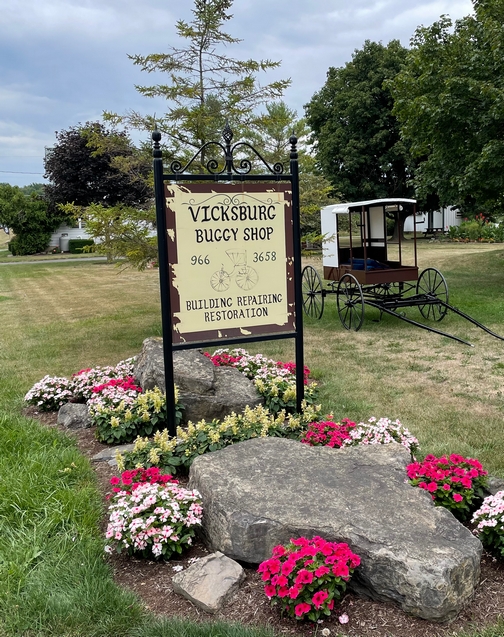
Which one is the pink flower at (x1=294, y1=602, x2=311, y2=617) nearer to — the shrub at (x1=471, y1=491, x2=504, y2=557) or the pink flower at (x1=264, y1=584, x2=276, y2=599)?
the pink flower at (x1=264, y1=584, x2=276, y2=599)

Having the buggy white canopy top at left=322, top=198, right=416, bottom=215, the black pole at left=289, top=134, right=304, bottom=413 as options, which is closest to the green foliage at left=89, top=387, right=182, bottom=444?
the black pole at left=289, top=134, right=304, bottom=413

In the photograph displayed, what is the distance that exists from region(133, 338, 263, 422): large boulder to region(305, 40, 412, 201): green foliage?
26612 mm

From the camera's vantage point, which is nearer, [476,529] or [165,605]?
[165,605]

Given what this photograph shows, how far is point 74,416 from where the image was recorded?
489cm

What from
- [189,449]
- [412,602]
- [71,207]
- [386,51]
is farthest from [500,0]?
[386,51]

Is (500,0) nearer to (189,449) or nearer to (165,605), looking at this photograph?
(189,449)

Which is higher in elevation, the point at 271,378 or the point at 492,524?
the point at 271,378

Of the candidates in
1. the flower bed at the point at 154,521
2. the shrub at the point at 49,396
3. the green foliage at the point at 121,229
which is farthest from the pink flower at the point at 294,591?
the green foliage at the point at 121,229

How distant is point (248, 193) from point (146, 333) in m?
6.03

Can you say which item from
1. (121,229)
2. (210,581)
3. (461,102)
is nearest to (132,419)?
(210,581)

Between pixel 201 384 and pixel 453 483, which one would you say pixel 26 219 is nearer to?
pixel 201 384

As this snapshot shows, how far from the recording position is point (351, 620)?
2.33 metres

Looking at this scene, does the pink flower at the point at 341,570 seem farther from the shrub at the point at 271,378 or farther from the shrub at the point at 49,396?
the shrub at the point at 49,396

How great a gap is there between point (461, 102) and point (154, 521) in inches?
419
